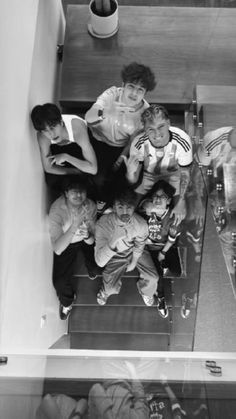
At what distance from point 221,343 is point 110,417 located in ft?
5.96

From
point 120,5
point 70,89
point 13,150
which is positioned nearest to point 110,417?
point 13,150

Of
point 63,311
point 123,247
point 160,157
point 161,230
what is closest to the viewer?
point 160,157

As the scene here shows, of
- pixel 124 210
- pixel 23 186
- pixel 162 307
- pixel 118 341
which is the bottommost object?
pixel 118 341

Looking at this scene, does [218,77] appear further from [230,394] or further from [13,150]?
[230,394]

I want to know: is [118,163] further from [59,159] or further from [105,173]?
[59,159]

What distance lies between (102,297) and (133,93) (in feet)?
5.29

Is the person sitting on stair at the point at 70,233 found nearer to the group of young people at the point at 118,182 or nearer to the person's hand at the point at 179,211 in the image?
the group of young people at the point at 118,182

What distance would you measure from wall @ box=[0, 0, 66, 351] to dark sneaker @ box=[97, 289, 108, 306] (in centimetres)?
40

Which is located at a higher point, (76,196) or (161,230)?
(76,196)

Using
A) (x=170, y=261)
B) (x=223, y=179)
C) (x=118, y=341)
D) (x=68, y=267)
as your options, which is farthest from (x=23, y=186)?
(x=118, y=341)

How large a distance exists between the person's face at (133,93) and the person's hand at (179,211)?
743 millimetres

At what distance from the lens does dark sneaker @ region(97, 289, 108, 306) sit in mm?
2945

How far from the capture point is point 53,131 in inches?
80.0

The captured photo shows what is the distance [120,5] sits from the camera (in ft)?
11.6
